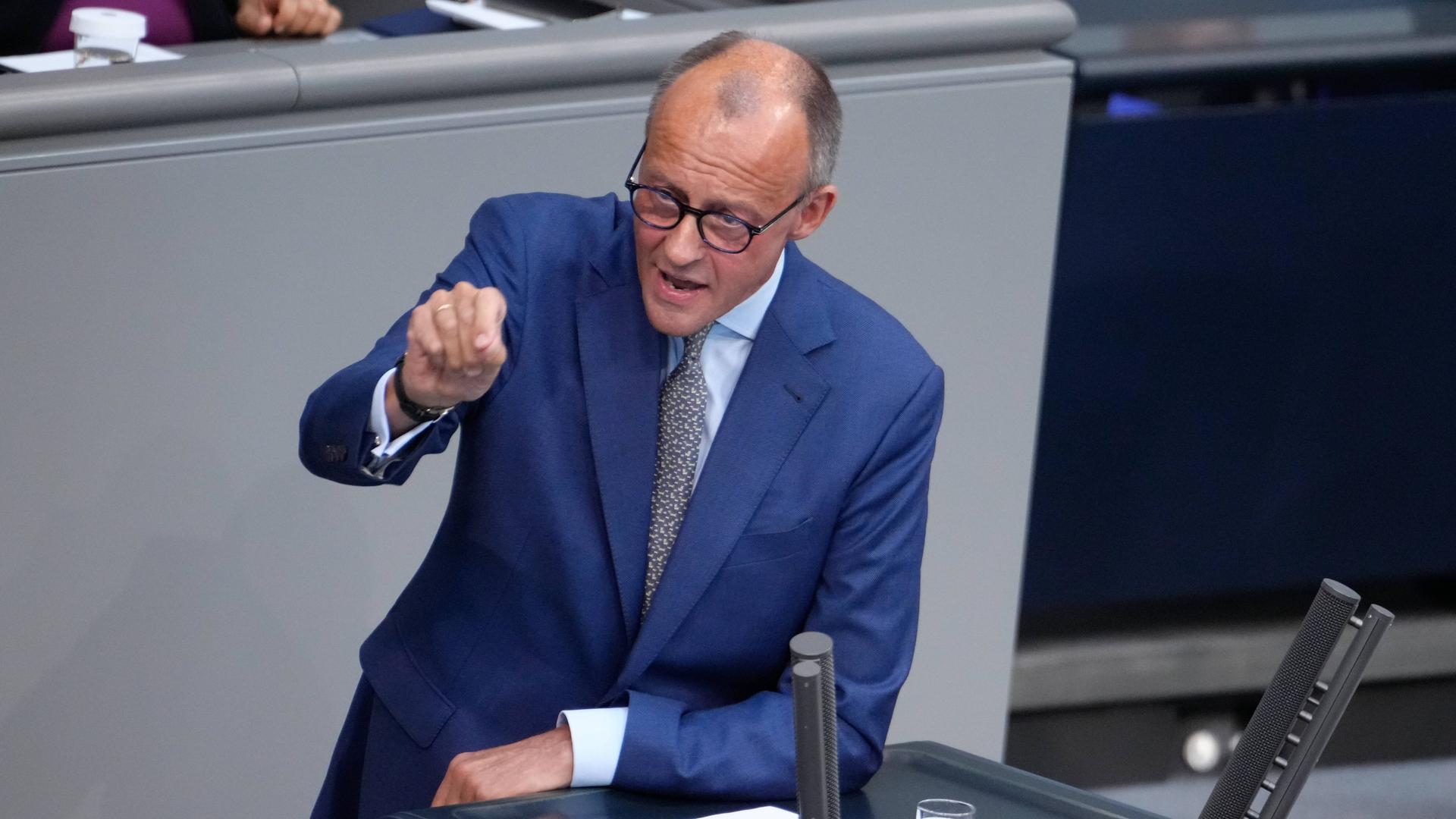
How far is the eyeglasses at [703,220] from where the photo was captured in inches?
66.3

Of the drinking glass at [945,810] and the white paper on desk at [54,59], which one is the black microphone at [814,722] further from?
the white paper on desk at [54,59]

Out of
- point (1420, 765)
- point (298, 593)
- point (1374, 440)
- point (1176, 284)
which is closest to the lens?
point (298, 593)

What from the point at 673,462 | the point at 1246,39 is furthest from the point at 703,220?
the point at 1246,39

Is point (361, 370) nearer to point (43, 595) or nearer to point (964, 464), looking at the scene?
point (43, 595)

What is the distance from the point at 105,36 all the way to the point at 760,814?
1848 mm

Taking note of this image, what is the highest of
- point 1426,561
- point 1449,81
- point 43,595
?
point 1449,81

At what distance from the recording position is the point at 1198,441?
332 cm

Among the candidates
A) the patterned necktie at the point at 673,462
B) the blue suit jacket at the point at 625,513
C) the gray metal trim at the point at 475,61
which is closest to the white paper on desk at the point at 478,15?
the gray metal trim at the point at 475,61

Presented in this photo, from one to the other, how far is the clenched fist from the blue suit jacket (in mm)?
147

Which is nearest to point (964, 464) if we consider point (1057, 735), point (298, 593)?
point (1057, 735)

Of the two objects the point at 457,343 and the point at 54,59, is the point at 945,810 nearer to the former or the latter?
the point at 457,343

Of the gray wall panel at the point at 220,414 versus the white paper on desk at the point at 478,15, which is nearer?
the gray wall panel at the point at 220,414

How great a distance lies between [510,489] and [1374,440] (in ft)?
7.07

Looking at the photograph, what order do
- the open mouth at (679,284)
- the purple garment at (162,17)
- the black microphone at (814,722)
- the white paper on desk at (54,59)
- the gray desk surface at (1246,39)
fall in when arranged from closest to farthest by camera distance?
the black microphone at (814,722)
the open mouth at (679,284)
the white paper on desk at (54,59)
the gray desk surface at (1246,39)
the purple garment at (162,17)
